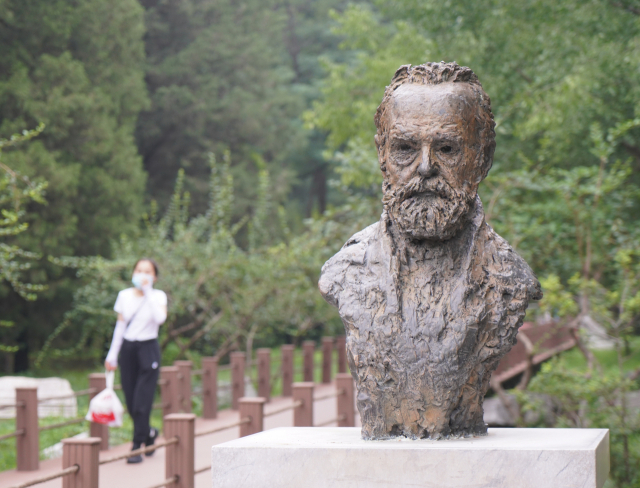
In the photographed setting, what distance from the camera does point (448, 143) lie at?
409 cm

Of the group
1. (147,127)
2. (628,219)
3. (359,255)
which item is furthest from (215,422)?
(147,127)

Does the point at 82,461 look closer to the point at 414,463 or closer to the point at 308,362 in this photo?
the point at 414,463

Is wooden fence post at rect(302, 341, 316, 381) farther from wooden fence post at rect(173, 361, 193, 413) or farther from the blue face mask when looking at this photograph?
the blue face mask

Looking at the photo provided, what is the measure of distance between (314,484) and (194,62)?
2054 cm

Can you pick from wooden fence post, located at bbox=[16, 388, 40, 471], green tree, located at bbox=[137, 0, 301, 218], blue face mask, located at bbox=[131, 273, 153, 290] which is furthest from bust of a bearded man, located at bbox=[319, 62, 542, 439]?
green tree, located at bbox=[137, 0, 301, 218]

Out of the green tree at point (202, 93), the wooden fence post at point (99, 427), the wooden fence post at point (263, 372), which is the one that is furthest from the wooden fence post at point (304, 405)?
the green tree at point (202, 93)

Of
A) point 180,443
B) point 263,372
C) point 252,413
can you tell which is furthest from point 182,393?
point 180,443

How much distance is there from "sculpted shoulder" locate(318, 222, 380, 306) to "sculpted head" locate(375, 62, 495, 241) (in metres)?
0.33

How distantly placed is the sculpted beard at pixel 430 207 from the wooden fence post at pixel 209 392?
26.2 feet

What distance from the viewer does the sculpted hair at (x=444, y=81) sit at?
14.0ft

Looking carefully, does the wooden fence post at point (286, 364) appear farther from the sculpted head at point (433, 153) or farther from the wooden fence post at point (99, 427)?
the sculpted head at point (433, 153)

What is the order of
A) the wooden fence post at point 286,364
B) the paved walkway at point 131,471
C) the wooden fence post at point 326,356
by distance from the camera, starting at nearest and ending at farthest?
the paved walkway at point 131,471, the wooden fence post at point 286,364, the wooden fence post at point 326,356

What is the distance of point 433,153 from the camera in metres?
4.11

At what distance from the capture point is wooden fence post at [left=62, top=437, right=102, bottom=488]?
501 centimetres
